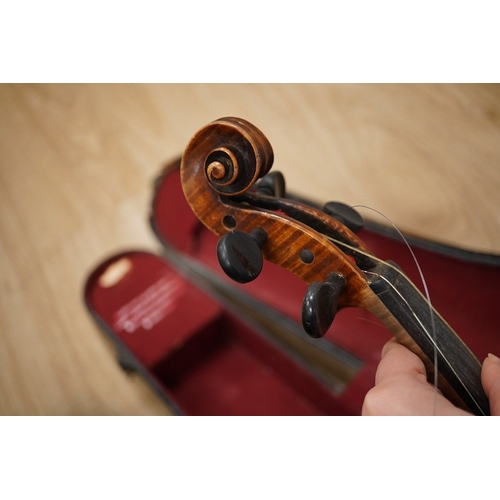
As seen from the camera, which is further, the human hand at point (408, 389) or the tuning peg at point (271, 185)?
the tuning peg at point (271, 185)

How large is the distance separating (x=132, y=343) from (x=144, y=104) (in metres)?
0.90

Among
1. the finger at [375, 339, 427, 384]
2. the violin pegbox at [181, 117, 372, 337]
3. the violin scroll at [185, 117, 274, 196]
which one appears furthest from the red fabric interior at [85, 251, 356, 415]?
the violin scroll at [185, 117, 274, 196]

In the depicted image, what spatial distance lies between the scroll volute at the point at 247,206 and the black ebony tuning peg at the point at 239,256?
4cm

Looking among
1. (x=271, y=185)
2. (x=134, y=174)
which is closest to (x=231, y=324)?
(x=271, y=185)

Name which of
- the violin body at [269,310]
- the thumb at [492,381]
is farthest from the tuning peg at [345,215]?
the thumb at [492,381]

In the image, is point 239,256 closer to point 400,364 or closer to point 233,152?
point 233,152

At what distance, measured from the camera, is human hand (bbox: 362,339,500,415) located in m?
0.53

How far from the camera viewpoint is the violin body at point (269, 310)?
23.7 inches

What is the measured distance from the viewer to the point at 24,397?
877 mm

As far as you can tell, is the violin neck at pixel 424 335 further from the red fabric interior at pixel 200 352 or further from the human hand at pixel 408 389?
the red fabric interior at pixel 200 352

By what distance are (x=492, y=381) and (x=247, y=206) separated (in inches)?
16.5

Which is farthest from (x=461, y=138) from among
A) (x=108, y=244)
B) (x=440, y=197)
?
(x=108, y=244)

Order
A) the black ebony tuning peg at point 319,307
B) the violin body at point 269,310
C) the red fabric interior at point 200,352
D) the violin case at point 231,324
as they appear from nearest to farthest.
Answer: the black ebony tuning peg at point 319,307 → the violin body at point 269,310 → the violin case at point 231,324 → the red fabric interior at point 200,352

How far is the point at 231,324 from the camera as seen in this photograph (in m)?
1.15
